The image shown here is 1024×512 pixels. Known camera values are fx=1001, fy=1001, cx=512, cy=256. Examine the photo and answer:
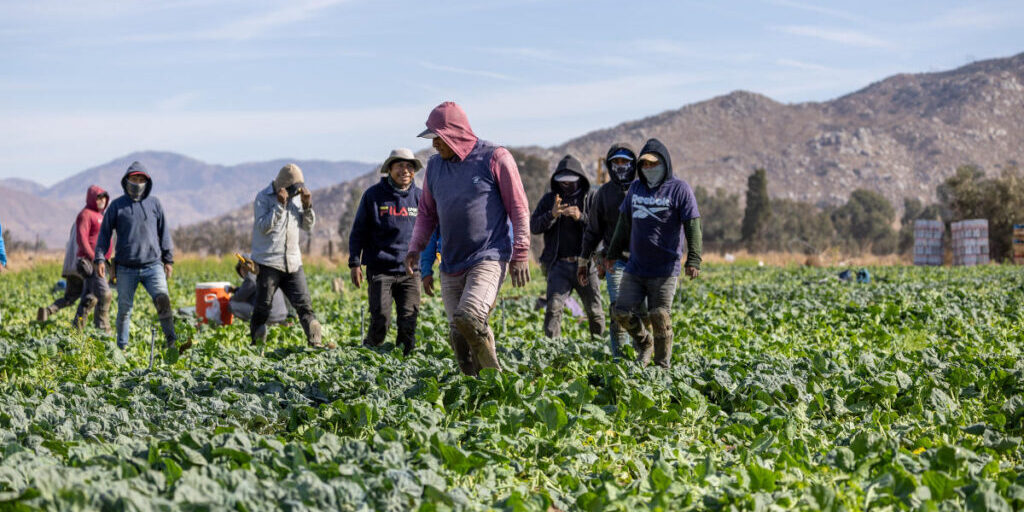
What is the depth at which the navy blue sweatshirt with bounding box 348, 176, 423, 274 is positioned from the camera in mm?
8641

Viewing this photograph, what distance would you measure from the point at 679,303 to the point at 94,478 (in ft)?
39.5

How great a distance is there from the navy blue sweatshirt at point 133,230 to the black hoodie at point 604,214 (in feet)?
13.5

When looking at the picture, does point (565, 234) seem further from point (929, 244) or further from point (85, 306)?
point (929, 244)

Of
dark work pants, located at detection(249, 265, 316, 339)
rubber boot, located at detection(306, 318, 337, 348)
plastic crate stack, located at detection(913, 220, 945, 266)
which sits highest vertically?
dark work pants, located at detection(249, 265, 316, 339)

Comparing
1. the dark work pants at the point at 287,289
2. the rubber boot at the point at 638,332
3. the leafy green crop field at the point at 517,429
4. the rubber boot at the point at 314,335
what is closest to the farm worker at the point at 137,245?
the leafy green crop field at the point at 517,429

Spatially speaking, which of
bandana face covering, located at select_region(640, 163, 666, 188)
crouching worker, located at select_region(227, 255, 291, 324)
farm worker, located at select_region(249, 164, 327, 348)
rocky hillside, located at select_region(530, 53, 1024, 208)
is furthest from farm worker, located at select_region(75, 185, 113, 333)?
rocky hillside, located at select_region(530, 53, 1024, 208)

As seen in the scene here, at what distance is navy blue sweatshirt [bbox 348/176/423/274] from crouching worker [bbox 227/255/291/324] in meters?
3.82

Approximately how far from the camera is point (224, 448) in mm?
4473

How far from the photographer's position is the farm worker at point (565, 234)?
31.2ft

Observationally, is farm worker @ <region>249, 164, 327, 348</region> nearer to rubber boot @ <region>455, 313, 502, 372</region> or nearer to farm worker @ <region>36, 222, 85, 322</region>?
rubber boot @ <region>455, 313, 502, 372</region>

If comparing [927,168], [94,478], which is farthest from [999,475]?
[927,168]

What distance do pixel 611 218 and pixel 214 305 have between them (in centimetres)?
626

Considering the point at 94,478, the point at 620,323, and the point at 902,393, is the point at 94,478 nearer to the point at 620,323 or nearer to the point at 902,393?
the point at 620,323

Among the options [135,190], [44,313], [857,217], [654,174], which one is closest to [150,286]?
[135,190]
